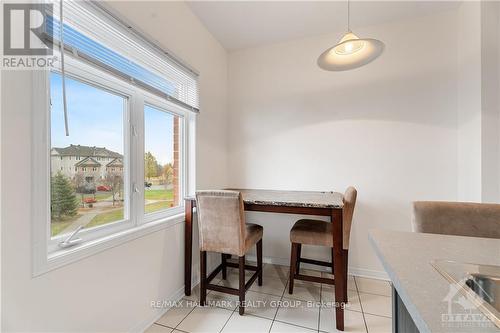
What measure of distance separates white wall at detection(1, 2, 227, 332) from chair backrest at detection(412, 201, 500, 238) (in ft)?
5.74

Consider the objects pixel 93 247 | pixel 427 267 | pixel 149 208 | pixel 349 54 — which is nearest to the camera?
pixel 427 267

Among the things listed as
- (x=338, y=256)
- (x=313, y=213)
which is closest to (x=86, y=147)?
(x=313, y=213)

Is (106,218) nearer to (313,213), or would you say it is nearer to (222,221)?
(222,221)

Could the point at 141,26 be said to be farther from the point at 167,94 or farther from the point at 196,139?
the point at 196,139

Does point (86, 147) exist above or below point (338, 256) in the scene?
above

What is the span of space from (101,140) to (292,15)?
2062 millimetres

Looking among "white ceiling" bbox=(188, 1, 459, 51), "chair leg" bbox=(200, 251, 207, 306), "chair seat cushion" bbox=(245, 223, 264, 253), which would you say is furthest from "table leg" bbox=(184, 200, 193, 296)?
"white ceiling" bbox=(188, 1, 459, 51)

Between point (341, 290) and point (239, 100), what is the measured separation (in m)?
2.30

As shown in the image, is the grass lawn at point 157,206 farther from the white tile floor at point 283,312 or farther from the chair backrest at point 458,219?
the chair backrest at point 458,219

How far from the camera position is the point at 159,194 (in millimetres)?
1864

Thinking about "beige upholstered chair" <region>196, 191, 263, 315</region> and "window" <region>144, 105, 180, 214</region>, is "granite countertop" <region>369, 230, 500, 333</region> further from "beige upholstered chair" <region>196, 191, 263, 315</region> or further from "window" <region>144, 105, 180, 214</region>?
"window" <region>144, 105, 180, 214</region>

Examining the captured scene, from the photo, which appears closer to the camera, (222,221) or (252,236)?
(222,221)

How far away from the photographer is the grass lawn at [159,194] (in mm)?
1735

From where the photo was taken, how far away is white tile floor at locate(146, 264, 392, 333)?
1597 mm
